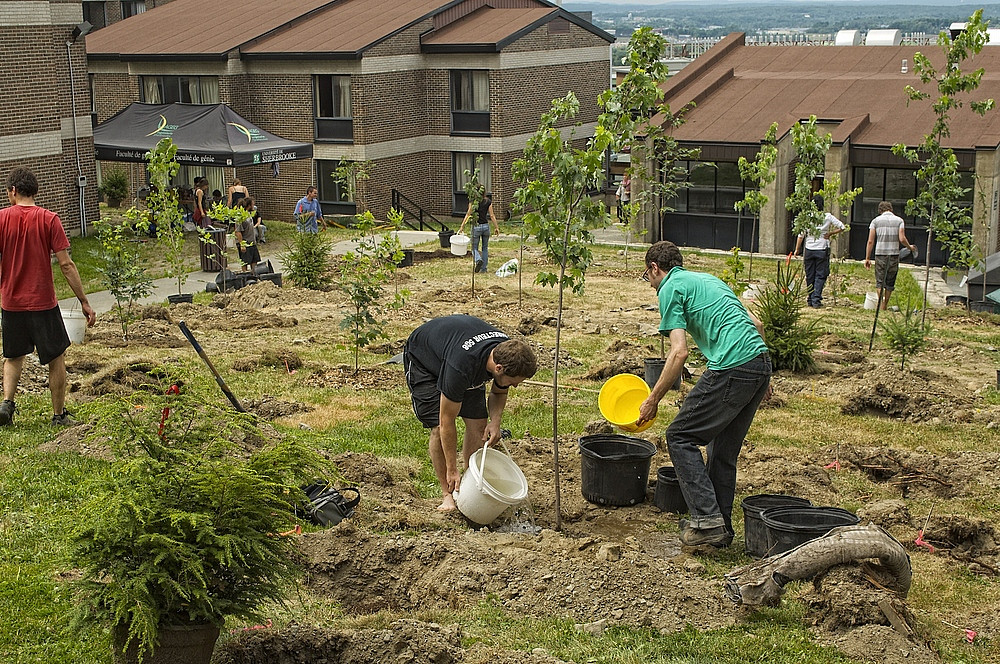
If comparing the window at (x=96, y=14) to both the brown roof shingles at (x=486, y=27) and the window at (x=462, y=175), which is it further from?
the window at (x=462, y=175)

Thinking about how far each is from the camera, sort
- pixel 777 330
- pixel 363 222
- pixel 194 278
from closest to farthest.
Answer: pixel 777 330, pixel 363 222, pixel 194 278

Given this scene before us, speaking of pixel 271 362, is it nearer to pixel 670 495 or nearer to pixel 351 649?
pixel 670 495

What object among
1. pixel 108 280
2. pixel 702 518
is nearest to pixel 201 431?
pixel 702 518

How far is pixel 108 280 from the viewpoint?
15281 mm

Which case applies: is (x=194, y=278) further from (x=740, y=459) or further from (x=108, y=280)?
(x=740, y=459)

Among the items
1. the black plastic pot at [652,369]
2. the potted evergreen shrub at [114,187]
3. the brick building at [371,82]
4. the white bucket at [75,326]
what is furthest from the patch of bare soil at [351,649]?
the potted evergreen shrub at [114,187]

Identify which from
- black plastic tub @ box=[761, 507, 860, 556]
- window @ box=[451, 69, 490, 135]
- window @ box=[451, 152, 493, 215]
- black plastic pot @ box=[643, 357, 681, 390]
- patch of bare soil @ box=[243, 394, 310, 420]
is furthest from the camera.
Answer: window @ box=[451, 152, 493, 215]

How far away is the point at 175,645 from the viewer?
4.63 m

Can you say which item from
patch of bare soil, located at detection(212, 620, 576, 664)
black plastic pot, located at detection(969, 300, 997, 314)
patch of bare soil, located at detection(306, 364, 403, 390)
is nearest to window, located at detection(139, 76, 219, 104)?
patch of bare soil, located at detection(306, 364, 403, 390)

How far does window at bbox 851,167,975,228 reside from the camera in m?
28.1

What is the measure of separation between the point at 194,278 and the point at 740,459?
14.9 m

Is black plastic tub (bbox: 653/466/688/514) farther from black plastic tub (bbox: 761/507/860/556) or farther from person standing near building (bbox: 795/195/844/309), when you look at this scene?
person standing near building (bbox: 795/195/844/309)

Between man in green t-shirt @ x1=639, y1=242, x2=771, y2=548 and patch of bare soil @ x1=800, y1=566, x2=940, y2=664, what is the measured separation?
118 cm

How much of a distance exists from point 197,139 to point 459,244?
7.38 m
